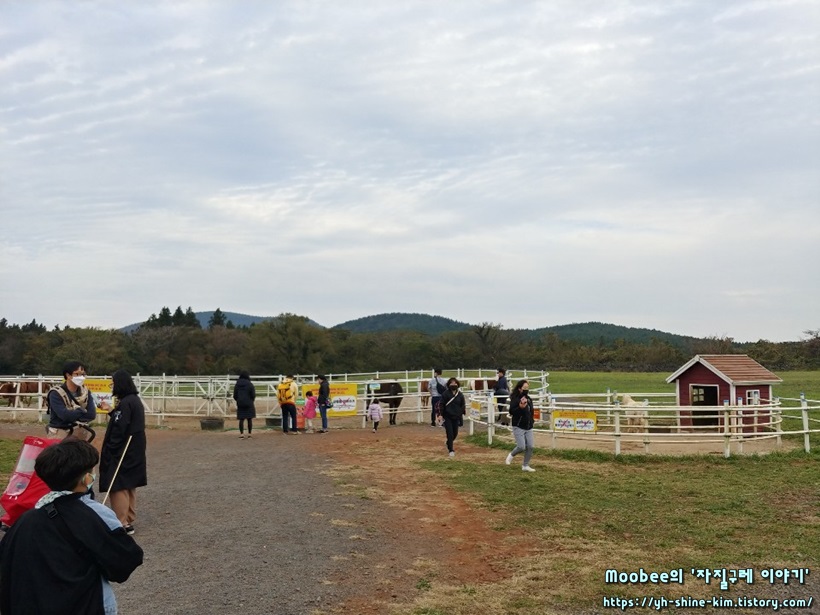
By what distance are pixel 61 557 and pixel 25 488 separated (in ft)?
11.6

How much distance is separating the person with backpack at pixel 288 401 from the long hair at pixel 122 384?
38.0ft

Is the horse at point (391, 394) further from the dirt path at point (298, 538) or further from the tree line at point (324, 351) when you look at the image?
the tree line at point (324, 351)

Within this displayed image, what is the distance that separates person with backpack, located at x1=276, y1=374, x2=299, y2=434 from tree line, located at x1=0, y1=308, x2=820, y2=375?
1532 inches

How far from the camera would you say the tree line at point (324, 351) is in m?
61.6

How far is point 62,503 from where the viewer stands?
10.7ft

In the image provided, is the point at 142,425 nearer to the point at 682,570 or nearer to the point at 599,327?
the point at 682,570

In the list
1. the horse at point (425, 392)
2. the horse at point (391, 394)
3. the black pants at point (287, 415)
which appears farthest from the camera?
the horse at point (425, 392)

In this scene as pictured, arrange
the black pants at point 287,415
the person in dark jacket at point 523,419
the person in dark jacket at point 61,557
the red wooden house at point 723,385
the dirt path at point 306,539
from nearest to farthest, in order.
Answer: the person in dark jacket at point 61,557
the dirt path at point 306,539
the person in dark jacket at point 523,419
the red wooden house at point 723,385
the black pants at point 287,415

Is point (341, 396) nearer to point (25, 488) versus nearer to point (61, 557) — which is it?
point (25, 488)

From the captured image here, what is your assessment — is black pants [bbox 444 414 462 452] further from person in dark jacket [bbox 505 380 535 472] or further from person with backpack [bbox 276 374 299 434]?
person with backpack [bbox 276 374 299 434]

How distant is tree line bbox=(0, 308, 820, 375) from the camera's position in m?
61.6

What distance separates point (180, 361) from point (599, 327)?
97.3 metres

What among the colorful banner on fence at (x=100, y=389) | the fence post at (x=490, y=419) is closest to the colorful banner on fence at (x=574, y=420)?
the fence post at (x=490, y=419)

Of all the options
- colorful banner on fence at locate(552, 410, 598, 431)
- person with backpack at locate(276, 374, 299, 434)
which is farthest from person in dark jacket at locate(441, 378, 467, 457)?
person with backpack at locate(276, 374, 299, 434)
